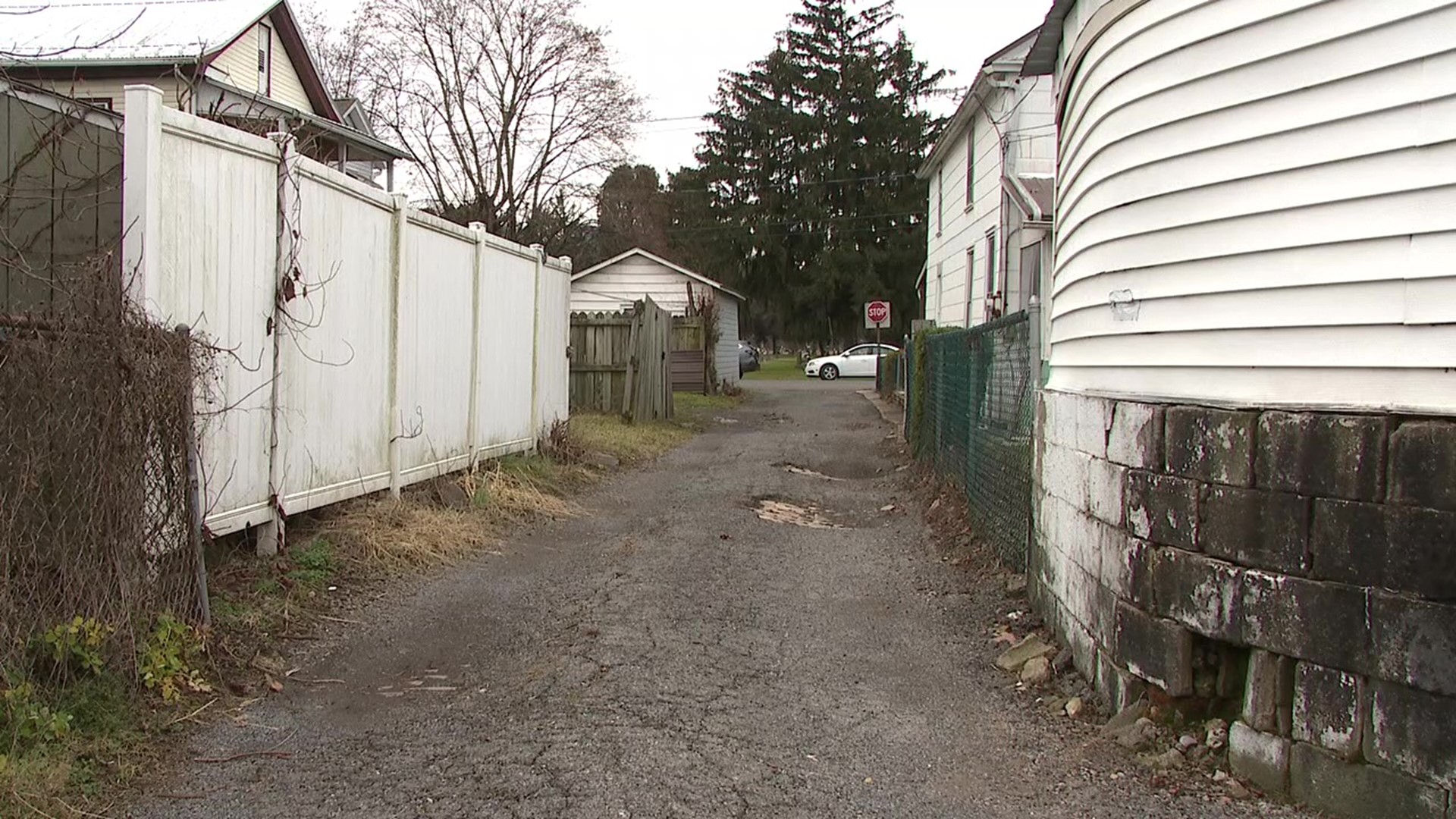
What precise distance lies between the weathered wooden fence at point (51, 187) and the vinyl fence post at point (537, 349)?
5588 millimetres

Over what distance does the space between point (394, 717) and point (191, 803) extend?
94 cm

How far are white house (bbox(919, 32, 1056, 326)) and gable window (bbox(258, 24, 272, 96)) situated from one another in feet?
41.3

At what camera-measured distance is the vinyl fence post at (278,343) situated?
5938mm

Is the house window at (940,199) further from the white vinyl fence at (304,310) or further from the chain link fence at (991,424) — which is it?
A: the white vinyl fence at (304,310)

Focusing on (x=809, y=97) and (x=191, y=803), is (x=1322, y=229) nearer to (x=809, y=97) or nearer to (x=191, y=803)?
(x=191, y=803)

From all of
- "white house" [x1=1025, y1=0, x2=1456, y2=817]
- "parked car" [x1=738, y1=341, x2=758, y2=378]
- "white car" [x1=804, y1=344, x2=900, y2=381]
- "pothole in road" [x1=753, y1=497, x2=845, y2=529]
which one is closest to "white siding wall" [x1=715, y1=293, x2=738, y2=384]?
"white car" [x1=804, y1=344, x2=900, y2=381]

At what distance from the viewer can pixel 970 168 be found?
60.7 feet

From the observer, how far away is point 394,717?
14.2 feet

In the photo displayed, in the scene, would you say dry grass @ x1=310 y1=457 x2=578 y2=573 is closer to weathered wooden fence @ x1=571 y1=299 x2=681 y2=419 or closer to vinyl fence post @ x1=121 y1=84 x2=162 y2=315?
vinyl fence post @ x1=121 y1=84 x2=162 y2=315

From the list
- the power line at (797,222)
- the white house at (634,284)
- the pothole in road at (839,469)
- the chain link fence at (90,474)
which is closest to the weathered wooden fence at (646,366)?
the pothole in road at (839,469)

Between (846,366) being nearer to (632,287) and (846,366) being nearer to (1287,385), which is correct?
(632,287)

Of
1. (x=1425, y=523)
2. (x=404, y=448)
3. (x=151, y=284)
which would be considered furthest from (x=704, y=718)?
(x=404, y=448)

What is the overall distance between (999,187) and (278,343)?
11.9 m

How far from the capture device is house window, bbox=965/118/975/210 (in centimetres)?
1808
